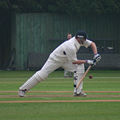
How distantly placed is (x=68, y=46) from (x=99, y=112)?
10.7ft

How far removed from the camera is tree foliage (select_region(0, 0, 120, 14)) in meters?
34.7

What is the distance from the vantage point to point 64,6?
35.3m

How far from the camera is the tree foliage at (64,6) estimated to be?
34.7 meters

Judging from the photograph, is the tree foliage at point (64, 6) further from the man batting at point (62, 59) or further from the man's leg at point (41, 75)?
the man's leg at point (41, 75)

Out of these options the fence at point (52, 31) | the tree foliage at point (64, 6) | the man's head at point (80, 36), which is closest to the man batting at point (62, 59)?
the man's head at point (80, 36)

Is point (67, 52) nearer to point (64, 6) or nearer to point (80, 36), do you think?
point (80, 36)

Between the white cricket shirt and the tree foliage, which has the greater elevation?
the tree foliage

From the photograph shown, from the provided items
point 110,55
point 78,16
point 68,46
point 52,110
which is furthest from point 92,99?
point 78,16

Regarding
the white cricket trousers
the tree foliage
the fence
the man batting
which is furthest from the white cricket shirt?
the fence

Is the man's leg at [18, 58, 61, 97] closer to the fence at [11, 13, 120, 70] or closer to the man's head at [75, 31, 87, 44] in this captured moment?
the man's head at [75, 31, 87, 44]

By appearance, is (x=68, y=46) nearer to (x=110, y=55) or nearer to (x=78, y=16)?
(x=110, y=55)

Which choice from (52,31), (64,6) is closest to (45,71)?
(64,6)

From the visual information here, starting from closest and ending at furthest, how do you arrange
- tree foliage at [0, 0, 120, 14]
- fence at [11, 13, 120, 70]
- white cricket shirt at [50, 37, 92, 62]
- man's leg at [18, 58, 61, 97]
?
white cricket shirt at [50, 37, 92, 62], man's leg at [18, 58, 61, 97], tree foliage at [0, 0, 120, 14], fence at [11, 13, 120, 70]

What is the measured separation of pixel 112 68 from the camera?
33938mm
